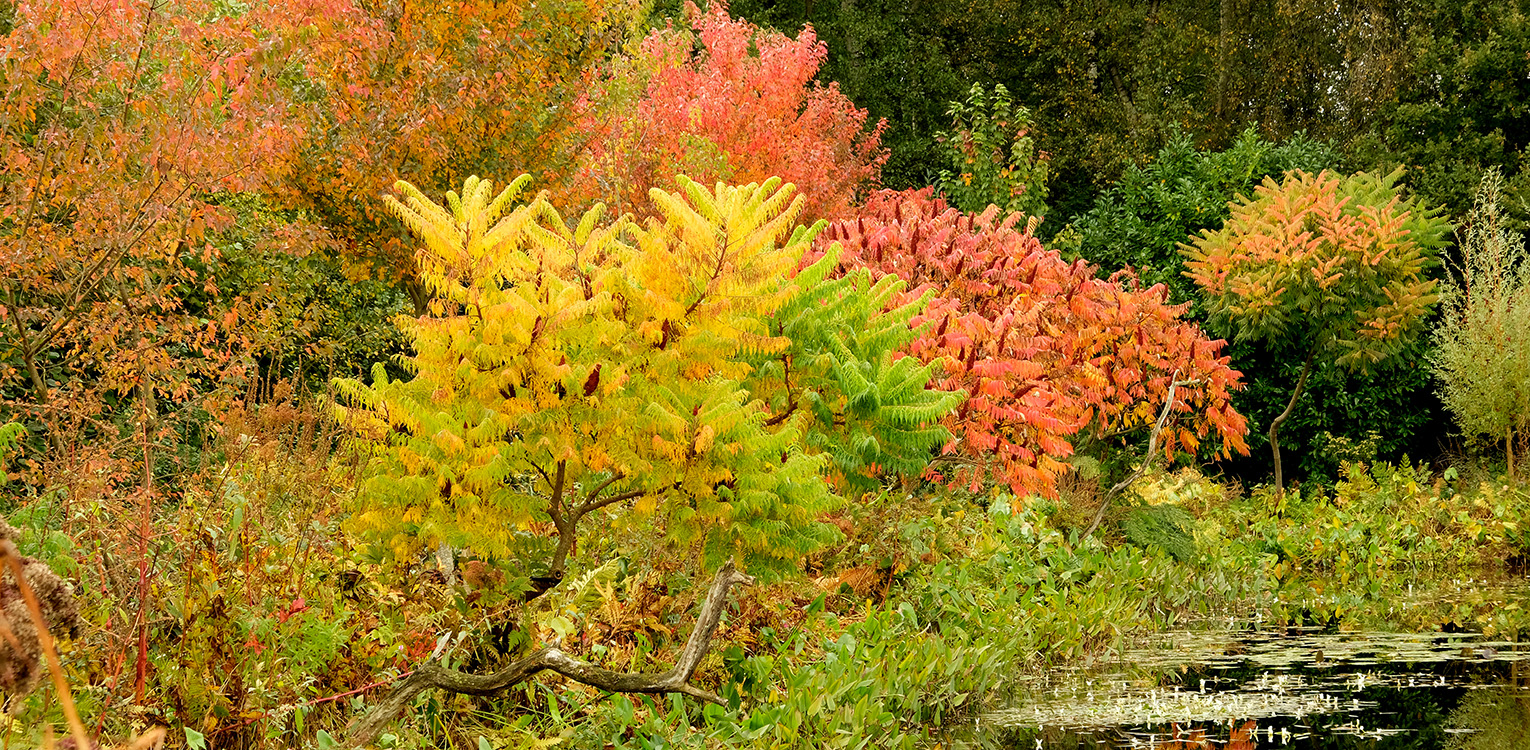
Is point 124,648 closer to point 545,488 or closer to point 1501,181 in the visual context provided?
point 545,488

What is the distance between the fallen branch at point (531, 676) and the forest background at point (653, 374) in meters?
0.11

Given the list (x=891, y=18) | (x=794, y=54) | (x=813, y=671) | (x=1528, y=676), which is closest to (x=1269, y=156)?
(x=794, y=54)

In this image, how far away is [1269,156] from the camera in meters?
20.9

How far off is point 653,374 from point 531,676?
5.21 feet

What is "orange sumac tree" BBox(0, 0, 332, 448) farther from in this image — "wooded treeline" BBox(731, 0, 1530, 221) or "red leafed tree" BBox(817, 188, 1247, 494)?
"wooded treeline" BBox(731, 0, 1530, 221)

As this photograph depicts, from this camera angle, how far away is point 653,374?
6.72 meters

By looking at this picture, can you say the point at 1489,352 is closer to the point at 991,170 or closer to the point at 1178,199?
the point at 1178,199

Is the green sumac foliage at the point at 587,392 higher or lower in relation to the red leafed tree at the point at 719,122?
lower

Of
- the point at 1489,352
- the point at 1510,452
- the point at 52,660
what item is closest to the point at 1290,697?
the point at 52,660

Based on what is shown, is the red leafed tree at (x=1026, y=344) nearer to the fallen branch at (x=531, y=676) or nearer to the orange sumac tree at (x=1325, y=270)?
the orange sumac tree at (x=1325, y=270)

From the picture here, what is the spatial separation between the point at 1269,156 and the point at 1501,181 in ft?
11.0

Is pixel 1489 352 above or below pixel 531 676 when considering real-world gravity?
above

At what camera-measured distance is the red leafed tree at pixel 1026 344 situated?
1028cm

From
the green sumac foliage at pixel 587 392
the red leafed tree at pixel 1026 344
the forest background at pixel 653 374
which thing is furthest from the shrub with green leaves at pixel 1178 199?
the green sumac foliage at pixel 587 392
